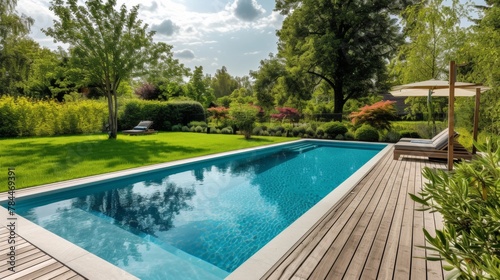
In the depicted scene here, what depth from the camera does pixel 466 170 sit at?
1500 millimetres

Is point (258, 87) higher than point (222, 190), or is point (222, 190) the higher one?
point (258, 87)

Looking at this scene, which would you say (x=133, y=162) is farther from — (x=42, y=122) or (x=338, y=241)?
(x=42, y=122)

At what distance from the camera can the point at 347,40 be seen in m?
19.6

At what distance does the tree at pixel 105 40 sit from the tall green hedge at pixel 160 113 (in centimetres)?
472

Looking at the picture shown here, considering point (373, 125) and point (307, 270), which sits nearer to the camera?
point (307, 270)

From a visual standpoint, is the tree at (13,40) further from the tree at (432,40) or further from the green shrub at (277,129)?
the tree at (432,40)

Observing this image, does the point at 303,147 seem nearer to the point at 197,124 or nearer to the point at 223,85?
the point at 197,124

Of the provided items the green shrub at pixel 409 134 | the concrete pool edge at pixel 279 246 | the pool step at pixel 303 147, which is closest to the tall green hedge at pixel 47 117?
the pool step at pixel 303 147

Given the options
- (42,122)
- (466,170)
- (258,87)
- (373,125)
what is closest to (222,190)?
(466,170)

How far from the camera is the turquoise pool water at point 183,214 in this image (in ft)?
11.3

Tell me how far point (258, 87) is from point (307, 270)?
21817 millimetres

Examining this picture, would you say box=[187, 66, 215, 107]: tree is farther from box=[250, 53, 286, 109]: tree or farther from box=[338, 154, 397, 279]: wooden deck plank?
box=[338, 154, 397, 279]: wooden deck plank

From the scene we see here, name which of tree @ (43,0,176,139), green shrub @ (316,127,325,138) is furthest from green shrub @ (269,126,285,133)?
tree @ (43,0,176,139)

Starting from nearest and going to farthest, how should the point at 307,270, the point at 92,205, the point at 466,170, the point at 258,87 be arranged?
the point at 466,170, the point at 307,270, the point at 92,205, the point at 258,87
